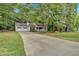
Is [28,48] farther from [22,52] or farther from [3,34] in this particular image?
[3,34]

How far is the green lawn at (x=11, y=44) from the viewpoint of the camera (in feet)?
7.63

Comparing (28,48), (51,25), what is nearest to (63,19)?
(51,25)

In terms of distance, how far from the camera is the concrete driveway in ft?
7.61

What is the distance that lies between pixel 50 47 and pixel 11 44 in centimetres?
41

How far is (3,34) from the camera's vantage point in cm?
236

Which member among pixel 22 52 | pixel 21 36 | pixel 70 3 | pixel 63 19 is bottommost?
pixel 22 52

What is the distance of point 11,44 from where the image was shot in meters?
2.34

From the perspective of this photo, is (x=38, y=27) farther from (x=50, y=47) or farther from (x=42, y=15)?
(x=50, y=47)

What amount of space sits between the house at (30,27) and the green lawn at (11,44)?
0.08 metres

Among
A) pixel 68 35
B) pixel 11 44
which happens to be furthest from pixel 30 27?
pixel 68 35

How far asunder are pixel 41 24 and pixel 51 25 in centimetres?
11

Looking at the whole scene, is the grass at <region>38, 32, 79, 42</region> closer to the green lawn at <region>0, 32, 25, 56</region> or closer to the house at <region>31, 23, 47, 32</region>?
the house at <region>31, 23, 47, 32</region>

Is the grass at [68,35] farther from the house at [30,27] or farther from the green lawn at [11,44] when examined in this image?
the green lawn at [11,44]

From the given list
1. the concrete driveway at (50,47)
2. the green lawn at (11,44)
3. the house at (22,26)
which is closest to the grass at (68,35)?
the concrete driveway at (50,47)
